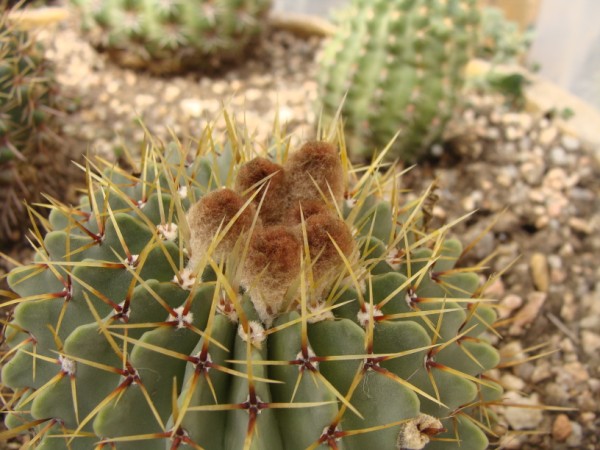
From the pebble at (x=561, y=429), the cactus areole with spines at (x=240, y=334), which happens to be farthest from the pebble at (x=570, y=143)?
the cactus areole with spines at (x=240, y=334)

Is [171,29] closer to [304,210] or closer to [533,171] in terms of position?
[533,171]

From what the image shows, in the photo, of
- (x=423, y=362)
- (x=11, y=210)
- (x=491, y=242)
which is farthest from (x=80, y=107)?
(x=423, y=362)

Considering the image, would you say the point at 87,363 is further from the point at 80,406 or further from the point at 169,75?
the point at 169,75

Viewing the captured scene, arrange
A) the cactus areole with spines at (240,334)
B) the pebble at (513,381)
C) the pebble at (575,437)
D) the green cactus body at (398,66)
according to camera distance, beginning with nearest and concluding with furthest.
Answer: the cactus areole with spines at (240,334), the pebble at (575,437), the pebble at (513,381), the green cactus body at (398,66)

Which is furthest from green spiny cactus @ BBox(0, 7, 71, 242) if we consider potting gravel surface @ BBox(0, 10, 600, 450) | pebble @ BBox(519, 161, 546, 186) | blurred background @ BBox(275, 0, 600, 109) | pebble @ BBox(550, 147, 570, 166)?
blurred background @ BBox(275, 0, 600, 109)

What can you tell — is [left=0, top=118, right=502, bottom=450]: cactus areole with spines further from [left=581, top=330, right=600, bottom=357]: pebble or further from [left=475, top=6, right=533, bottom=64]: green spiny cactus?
[left=475, top=6, right=533, bottom=64]: green spiny cactus

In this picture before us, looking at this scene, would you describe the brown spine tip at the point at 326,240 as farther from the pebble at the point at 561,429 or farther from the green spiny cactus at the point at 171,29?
the green spiny cactus at the point at 171,29
